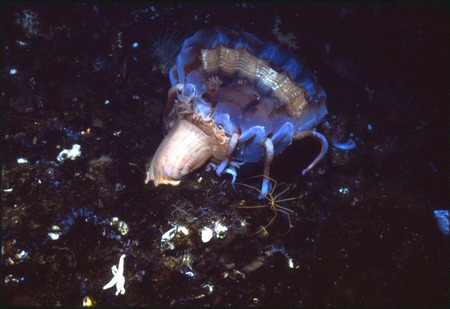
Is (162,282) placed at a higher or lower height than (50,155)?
lower

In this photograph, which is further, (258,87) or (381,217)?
(258,87)

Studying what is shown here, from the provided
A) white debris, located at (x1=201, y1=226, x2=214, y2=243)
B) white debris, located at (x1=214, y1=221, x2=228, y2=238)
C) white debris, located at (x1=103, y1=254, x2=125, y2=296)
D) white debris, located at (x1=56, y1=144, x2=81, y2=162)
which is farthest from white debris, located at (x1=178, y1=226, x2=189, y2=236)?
white debris, located at (x1=56, y1=144, x2=81, y2=162)

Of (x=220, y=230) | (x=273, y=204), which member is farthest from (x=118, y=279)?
(x=273, y=204)

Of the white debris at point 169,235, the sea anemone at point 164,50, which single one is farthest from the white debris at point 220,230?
the sea anemone at point 164,50

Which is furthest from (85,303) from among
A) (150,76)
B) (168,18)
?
(168,18)

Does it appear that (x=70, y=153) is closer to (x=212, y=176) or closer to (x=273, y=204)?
(x=212, y=176)

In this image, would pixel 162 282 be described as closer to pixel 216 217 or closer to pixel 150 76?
pixel 216 217

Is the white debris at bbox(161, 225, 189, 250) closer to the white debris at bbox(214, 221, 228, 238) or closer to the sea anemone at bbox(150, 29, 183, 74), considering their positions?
the white debris at bbox(214, 221, 228, 238)

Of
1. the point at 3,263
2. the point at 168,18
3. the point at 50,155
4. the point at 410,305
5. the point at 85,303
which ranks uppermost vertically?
the point at 168,18
